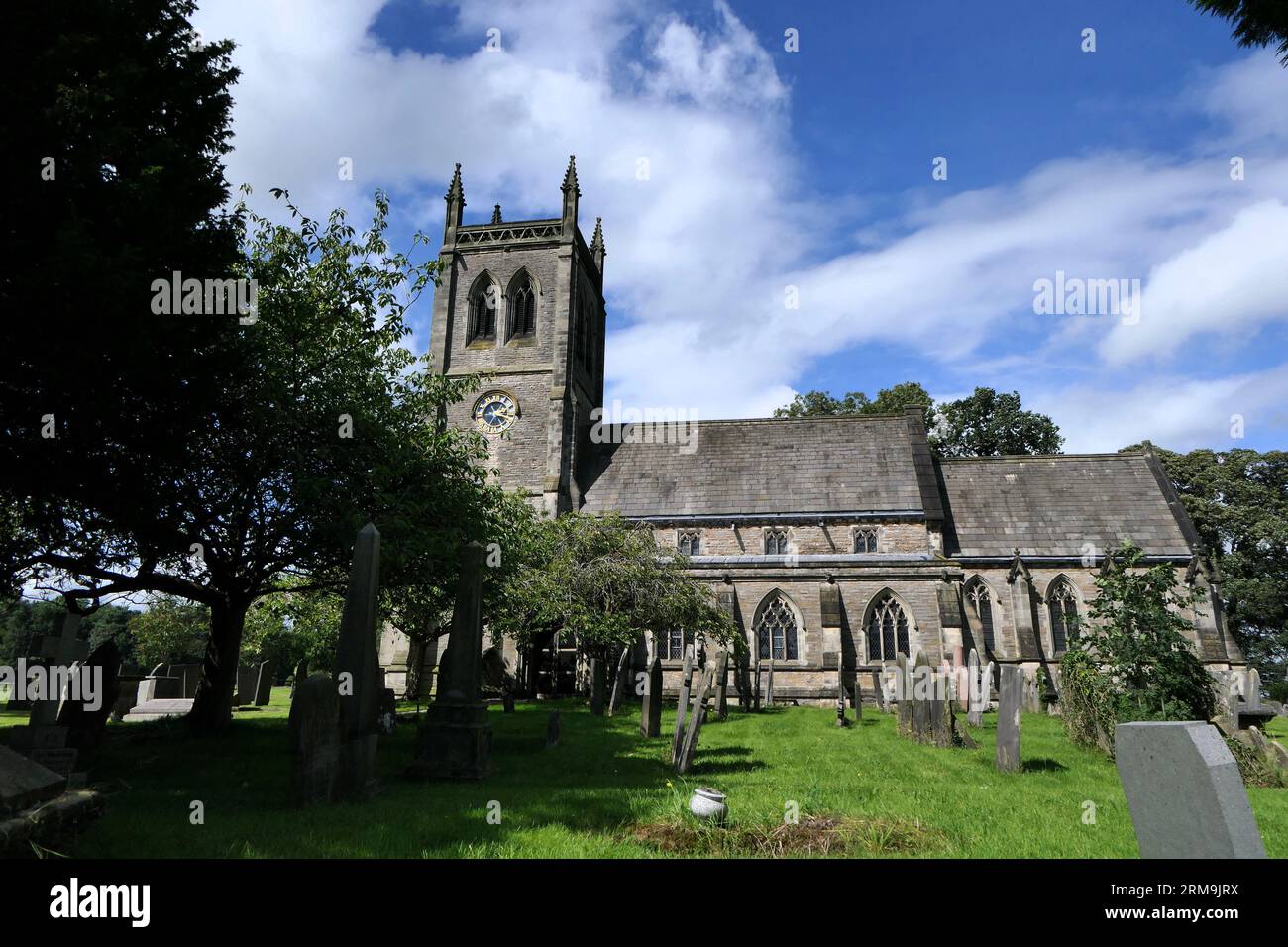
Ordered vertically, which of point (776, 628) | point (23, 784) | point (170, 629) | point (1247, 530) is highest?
point (1247, 530)

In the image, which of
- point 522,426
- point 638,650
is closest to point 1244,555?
point 638,650

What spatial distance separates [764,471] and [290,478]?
21.4 m

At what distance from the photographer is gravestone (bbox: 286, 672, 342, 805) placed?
674cm

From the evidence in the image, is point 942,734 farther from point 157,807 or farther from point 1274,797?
point 157,807

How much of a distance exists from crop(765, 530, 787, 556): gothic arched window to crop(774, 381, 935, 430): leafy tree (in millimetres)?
16408

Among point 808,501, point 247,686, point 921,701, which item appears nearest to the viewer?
point 921,701

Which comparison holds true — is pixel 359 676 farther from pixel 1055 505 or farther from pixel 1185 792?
pixel 1055 505

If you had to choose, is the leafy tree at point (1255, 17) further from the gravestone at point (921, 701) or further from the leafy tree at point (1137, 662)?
Result: the gravestone at point (921, 701)

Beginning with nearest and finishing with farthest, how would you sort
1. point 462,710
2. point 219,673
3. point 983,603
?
point 462,710, point 219,673, point 983,603

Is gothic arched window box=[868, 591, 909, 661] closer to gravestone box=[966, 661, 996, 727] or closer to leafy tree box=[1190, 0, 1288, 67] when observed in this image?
gravestone box=[966, 661, 996, 727]

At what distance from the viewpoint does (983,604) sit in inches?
1065

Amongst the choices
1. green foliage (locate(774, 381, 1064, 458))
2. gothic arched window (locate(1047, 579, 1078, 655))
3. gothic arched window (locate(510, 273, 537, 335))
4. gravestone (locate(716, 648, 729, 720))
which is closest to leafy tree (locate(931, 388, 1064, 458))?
green foliage (locate(774, 381, 1064, 458))

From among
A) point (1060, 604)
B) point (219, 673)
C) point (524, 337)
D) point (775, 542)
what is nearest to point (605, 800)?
point (219, 673)

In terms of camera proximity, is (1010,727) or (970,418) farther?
(970,418)
